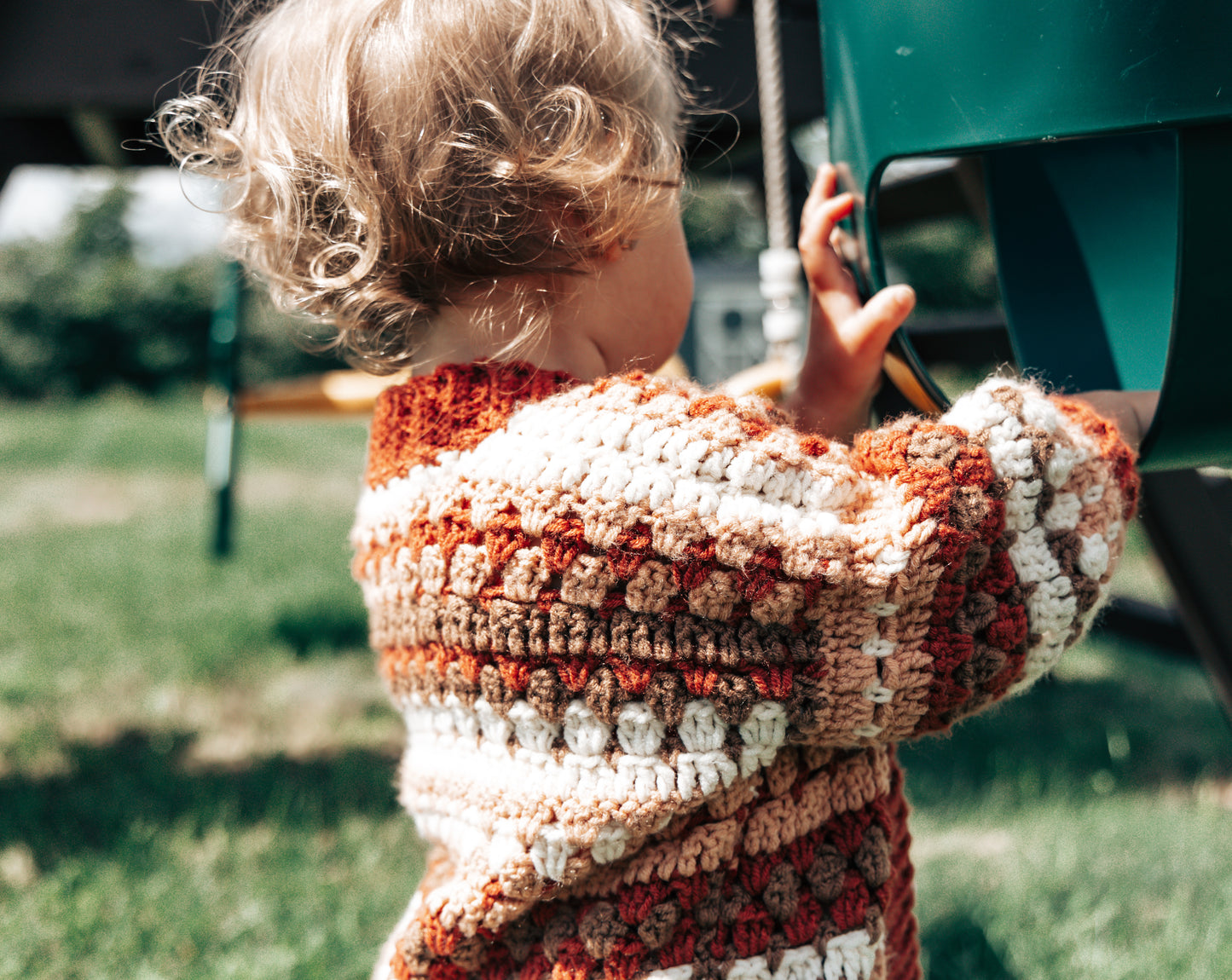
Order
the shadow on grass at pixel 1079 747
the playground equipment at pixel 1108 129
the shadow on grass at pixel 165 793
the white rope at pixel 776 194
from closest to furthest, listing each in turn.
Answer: the playground equipment at pixel 1108 129, the white rope at pixel 776 194, the shadow on grass at pixel 165 793, the shadow on grass at pixel 1079 747

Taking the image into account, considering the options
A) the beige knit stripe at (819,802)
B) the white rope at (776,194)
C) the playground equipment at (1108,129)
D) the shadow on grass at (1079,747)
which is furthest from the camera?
the shadow on grass at (1079,747)

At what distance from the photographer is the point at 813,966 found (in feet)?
2.73

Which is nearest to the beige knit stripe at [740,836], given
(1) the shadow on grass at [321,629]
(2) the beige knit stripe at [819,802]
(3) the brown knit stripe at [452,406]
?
(2) the beige knit stripe at [819,802]

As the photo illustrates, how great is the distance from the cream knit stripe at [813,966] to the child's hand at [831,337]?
46 centimetres

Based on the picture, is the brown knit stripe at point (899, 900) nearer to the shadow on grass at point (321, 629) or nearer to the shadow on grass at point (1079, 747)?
the shadow on grass at point (1079, 747)

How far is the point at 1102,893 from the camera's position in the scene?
1644 millimetres

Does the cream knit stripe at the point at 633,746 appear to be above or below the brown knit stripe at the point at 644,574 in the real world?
below

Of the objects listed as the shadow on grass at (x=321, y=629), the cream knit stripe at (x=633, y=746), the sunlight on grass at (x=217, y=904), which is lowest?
the shadow on grass at (x=321, y=629)

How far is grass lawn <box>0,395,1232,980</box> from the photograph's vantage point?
5.02 feet

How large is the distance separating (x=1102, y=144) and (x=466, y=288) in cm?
75

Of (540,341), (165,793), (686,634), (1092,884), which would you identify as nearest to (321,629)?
(165,793)

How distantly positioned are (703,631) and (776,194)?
2.40 ft

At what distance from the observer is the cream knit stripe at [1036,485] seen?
2.52 feet

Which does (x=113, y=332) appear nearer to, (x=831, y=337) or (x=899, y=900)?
(x=831, y=337)
